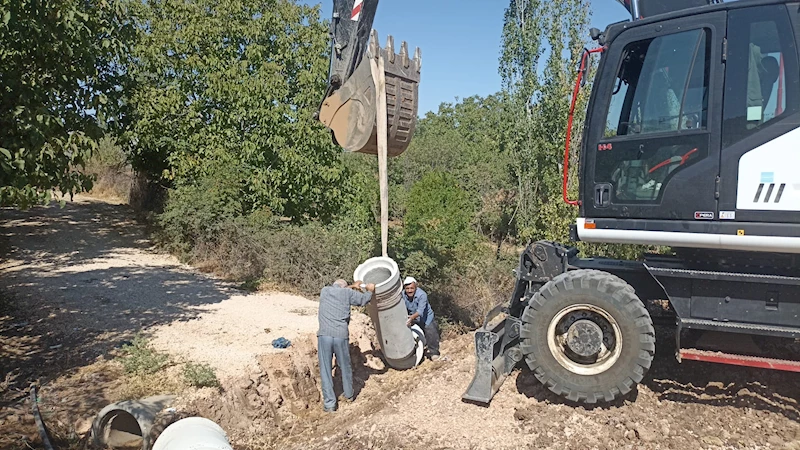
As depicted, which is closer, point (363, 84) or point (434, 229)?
point (363, 84)

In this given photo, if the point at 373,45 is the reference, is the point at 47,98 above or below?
below

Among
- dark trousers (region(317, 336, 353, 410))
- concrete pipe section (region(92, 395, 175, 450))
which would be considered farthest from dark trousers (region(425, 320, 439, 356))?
concrete pipe section (region(92, 395, 175, 450))

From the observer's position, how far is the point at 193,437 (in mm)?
4172

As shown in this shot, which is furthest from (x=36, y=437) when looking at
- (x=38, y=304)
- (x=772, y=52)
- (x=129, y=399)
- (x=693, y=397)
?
(x=772, y=52)

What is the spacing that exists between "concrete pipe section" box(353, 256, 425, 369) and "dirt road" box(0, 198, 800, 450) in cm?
32

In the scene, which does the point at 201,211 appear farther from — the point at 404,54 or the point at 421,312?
the point at 404,54

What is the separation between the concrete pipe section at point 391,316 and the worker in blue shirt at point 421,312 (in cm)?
19

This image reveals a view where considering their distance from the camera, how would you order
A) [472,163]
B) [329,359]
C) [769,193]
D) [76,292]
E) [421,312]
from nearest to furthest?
[769,193]
[329,359]
[421,312]
[76,292]
[472,163]

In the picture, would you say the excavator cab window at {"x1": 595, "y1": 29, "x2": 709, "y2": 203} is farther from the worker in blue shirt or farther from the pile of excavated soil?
the pile of excavated soil

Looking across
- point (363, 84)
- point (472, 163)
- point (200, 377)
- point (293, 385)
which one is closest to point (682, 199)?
point (363, 84)

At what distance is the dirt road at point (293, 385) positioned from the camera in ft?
15.7

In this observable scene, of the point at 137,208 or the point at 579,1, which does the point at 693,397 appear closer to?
the point at 579,1

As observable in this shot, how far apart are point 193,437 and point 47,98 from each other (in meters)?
4.24

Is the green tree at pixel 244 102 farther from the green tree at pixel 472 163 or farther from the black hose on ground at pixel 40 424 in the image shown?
the black hose on ground at pixel 40 424
